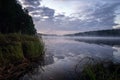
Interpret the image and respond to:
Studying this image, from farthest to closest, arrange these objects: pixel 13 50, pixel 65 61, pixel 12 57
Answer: pixel 65 61
pixel 13 50
pixel 12 57

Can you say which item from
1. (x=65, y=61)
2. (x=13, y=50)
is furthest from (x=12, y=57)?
(x=65, y=61)

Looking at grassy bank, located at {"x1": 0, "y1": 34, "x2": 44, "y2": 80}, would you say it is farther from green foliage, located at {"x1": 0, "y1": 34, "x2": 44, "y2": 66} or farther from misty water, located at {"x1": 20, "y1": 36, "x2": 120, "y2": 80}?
misty water, located at {"x1": 20, "y1": 36, "x2": 120, "y2": 80}

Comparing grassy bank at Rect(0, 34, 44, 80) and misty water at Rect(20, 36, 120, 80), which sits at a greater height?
grassy bank at Rect(0, 34, 44, 80)

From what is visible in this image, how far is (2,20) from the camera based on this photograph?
40062mm

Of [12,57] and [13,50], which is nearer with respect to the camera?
[12,57]

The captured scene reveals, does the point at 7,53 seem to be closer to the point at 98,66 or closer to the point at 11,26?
the point at 98,66

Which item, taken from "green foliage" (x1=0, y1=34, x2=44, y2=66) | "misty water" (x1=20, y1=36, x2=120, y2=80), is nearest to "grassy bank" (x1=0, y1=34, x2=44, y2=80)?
"green foliage" (x1=0, y1=34, x2=44, y2=66)

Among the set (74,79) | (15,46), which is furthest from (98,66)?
(15,46)

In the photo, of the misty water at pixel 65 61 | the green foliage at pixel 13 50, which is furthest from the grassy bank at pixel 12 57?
the misty water at pixel 65 61

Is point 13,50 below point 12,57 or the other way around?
the other way around

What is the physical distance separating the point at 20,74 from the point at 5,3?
2803 centimetres

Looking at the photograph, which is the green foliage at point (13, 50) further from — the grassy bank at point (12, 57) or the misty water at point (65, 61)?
the misty water at point (65, 61)

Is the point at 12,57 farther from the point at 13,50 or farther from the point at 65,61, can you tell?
the point at 65,61

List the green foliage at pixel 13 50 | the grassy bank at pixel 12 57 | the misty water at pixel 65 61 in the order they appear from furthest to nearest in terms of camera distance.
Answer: the misty water at pixel 65 61, the green foliage at pixel 13 50, the grassy bank at pixel 12 57
